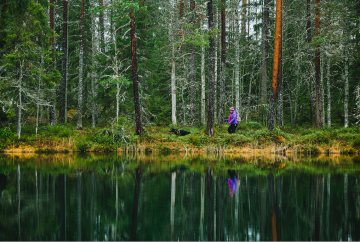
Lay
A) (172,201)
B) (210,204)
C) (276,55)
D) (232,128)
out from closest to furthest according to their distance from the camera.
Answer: (210,204), (172,201), (276,55), (232,128)

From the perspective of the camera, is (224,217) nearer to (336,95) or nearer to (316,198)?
(316,198)

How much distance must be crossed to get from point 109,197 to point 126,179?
231cm

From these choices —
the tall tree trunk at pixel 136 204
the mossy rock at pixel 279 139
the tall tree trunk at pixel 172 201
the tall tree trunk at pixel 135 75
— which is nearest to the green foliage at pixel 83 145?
the tall tree trunk at pixel 135 75

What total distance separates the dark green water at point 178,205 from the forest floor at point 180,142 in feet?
23.7

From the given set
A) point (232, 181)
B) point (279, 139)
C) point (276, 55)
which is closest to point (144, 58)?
point (276, 55)

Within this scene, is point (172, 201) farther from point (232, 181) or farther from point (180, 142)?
point (180, 142)

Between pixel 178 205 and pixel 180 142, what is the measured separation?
474 inches

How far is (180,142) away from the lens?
18188 millimetres

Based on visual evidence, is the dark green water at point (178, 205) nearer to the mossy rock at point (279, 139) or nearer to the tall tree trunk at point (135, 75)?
the mossy rock at point (279, 139)

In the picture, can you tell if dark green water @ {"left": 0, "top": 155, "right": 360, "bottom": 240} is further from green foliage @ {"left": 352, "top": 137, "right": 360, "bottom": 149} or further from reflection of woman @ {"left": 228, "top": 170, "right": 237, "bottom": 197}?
green foliage @ {"left": 352, "top": 137, "right": 360, "bottom": 149}

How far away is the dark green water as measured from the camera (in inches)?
182

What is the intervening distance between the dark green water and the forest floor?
23.7ft

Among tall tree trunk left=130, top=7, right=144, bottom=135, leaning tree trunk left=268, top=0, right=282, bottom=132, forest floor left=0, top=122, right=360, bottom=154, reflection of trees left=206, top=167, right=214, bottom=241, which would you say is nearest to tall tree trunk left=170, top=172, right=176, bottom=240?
reflection of trees left=206, top=167, right=214, bottom=241

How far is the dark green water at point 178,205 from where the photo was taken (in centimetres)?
462
